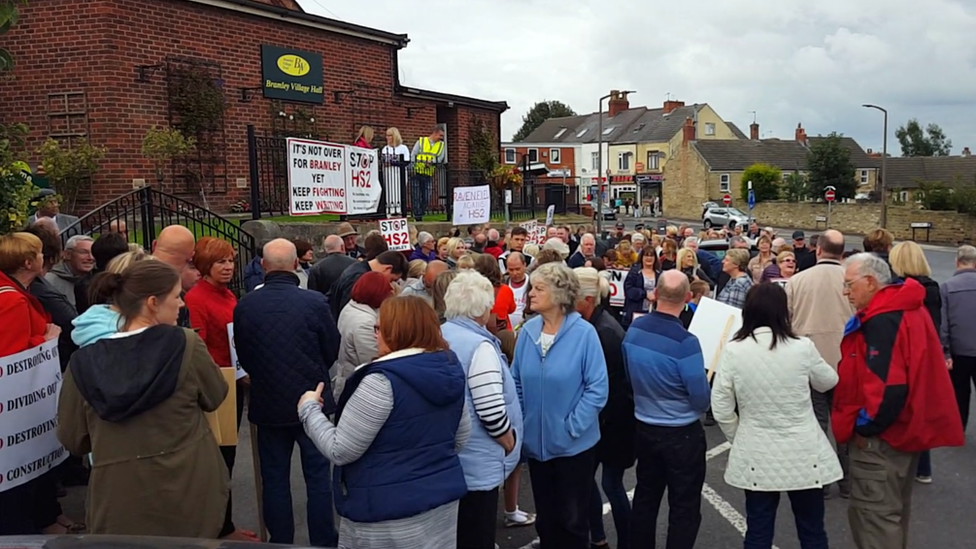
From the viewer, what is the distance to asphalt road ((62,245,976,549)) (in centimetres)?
502

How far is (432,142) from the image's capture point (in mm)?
16656

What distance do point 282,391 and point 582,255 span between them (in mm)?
6543

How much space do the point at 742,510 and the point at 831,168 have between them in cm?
5524

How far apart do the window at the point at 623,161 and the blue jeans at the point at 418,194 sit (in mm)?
61040

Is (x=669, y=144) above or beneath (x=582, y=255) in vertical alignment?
above

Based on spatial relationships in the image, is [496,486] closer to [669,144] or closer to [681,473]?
[681,473]

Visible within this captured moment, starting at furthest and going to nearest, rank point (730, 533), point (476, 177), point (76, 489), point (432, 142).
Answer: point (476, 177)
point (432, 142)
point (76, 489)
point (730, 533)

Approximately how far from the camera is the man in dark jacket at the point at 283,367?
4375mm

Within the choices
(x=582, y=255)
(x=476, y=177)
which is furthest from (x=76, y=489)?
(x=476, y=177)

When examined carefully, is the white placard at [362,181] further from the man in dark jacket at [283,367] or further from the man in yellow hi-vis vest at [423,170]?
the man in dark jacket at [283,367]

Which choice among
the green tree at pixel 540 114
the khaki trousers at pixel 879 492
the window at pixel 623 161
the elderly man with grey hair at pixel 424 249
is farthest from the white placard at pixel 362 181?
the green tree at pixel 540 114

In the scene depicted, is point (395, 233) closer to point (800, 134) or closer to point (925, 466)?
point (925, 466)

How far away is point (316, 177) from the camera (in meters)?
10.6

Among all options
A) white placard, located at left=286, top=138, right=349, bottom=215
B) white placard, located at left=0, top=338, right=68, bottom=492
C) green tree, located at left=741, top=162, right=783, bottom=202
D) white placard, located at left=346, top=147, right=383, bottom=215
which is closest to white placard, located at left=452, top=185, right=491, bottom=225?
white placard, located at left=346, top=147, right=383, bottom=215
